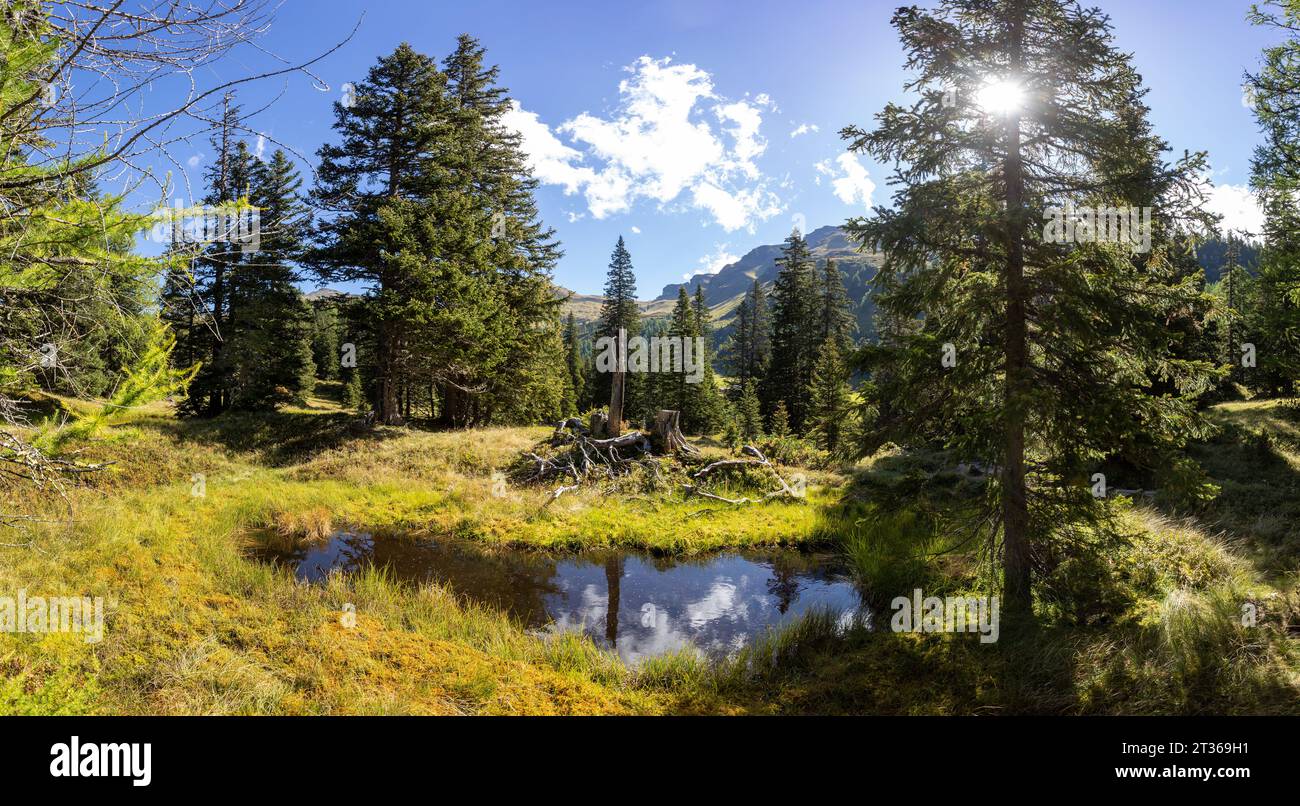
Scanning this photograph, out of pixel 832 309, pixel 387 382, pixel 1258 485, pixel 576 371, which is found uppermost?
pixel 832 309

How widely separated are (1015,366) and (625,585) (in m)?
7.85

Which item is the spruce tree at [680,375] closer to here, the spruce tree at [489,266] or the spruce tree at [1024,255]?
the spruce tree at [489,266]

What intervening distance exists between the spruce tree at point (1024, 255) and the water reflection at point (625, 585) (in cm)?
389

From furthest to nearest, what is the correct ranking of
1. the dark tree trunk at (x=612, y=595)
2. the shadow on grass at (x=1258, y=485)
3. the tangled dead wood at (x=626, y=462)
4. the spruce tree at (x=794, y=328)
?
the spruce tree at (x=794, y=328), the tangled dead wood at (x=626, y=462), the shadow on grass at (x=1258, y=485), the dark tree trunk at (x=612, y=595)

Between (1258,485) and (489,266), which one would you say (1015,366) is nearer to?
(1258,485)

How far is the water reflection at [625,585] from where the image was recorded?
8.63 meters

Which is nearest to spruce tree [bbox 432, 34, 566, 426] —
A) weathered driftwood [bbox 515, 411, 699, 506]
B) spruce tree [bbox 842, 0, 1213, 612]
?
weathered driftwood [bbox 515, 411, 699, 506]

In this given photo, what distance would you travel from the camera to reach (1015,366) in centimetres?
732

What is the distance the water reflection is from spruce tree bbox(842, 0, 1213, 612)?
12.7 ft

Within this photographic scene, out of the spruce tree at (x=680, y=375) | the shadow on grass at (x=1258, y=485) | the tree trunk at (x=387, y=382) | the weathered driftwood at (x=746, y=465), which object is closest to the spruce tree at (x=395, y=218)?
the tree trunk at (x=387, y=382)

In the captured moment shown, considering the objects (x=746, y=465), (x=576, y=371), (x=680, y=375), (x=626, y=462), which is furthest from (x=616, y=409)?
(x=576, y=371)

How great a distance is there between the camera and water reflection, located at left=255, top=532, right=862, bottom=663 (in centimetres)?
863
